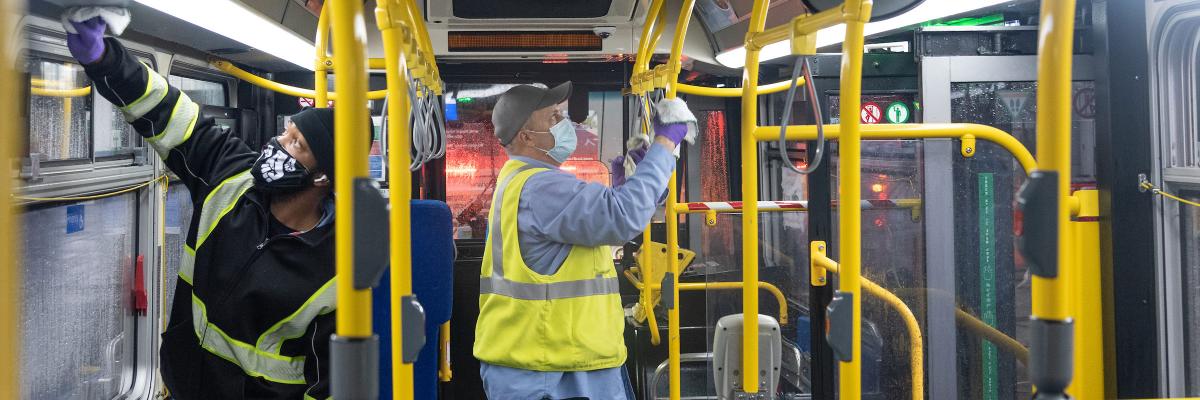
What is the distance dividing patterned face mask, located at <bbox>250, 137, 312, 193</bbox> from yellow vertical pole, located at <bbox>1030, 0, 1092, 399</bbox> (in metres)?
1.86

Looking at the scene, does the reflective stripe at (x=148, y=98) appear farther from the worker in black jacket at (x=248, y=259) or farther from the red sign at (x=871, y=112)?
the red sign at (x=871, y=112)

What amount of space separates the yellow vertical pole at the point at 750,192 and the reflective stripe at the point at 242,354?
1322 mm

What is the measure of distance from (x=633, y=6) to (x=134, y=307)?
2.52m

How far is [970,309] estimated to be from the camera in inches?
129

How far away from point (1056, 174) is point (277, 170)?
1927 mm

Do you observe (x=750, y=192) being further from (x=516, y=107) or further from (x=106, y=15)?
(x=106, y=15)

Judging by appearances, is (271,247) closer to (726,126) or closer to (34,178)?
(34,178)

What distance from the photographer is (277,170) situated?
242 centimetres

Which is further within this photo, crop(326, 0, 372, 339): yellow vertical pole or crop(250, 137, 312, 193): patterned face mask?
crop(250, 137, 312, 193): patterned face mask

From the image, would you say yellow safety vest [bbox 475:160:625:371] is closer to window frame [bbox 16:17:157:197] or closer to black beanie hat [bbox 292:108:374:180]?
black beanie hat [bbox 292:108:374:180]

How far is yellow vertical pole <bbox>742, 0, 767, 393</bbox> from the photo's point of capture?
7.75 ft

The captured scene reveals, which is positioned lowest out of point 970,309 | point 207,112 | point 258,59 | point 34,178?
point 970,309

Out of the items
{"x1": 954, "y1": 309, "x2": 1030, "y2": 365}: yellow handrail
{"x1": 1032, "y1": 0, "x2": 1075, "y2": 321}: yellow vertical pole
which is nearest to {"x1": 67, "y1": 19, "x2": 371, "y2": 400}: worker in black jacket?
{"x1": 1032, "y1": 0, "x2": 1075, "y2": 321}: yellow vertical pole

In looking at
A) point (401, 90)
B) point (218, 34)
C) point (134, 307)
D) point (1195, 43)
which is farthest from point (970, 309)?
point (134, 307)
